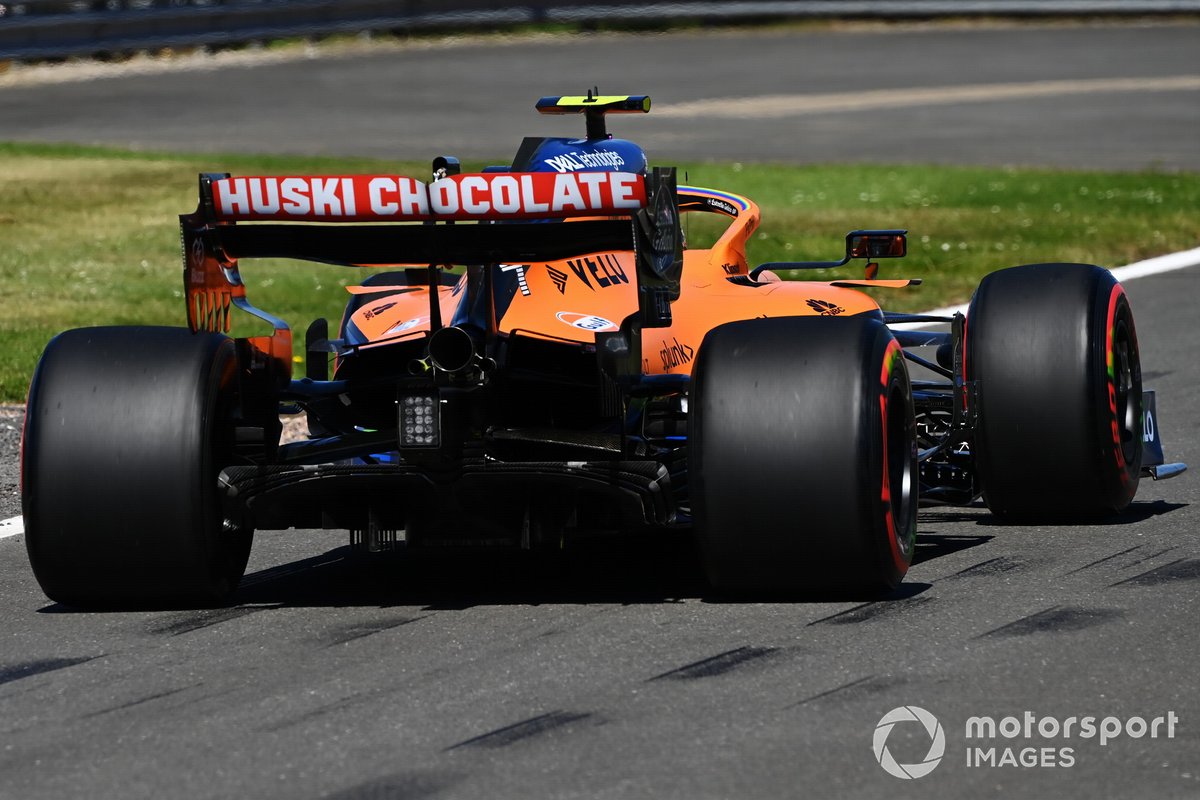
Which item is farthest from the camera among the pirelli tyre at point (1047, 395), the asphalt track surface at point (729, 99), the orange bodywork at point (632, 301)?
the asphalt track surface at point (729, 99)

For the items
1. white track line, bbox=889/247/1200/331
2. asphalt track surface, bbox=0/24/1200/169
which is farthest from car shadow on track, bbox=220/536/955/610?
asphalt track surface, bbox=0/24/1200/169

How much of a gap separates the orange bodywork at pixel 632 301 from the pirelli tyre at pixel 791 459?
79 centimetres

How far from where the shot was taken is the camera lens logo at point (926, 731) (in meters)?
4.79

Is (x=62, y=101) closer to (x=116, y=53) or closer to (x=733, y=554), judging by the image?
(x=116, y=53)

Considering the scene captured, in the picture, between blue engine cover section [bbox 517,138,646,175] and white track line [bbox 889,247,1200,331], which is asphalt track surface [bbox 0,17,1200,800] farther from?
white track line [bbox 889,247,1200,331]

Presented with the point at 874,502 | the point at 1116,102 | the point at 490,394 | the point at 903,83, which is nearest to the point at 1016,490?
the point at 874,502

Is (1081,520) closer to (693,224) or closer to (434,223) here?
(434,223)

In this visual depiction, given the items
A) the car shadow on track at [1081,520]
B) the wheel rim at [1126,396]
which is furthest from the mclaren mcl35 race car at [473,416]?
the wheel rim at [1126,396]

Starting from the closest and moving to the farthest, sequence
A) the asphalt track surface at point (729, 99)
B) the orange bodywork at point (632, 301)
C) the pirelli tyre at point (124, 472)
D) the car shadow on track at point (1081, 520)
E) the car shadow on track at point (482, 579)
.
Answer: the pirelli tyre at point (124, 472), the car shadow on track at point (482, 579), the orange bodywork at point (632, 301), the car shadow on track at point (1081, 520), the asphalt track surface at point (729, 99)

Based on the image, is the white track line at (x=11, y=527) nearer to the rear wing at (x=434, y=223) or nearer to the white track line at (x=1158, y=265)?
the rear wing at (x=434, y=223)

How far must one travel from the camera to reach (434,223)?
6227 millimetres

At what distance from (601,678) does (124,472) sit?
158cm

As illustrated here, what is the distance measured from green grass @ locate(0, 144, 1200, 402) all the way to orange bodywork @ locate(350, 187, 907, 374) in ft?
14.7

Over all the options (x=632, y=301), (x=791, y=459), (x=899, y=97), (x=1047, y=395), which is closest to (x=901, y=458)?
(x=791, y=459)
